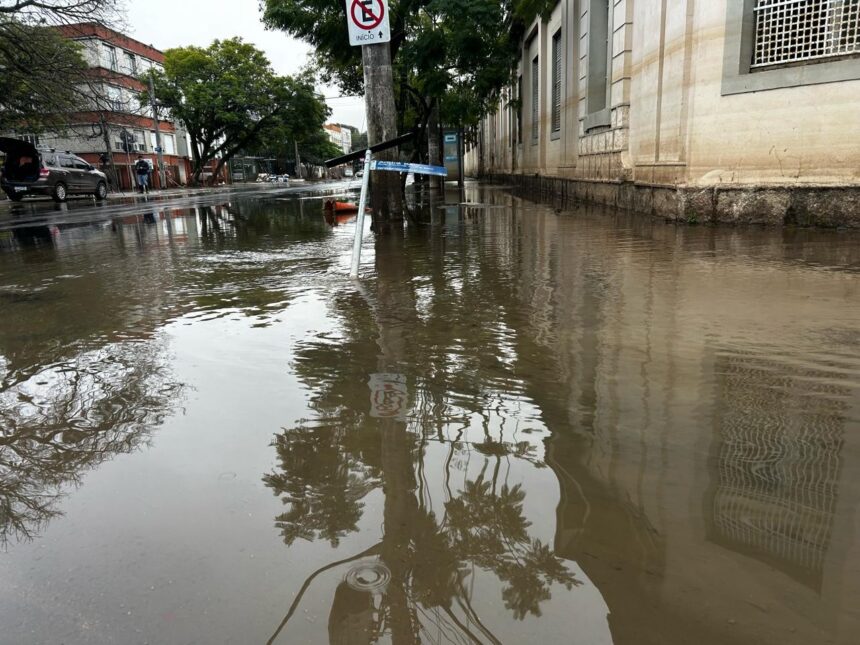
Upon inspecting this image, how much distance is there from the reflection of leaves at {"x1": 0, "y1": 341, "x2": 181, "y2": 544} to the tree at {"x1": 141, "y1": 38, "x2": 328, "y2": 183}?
44570 millimetres

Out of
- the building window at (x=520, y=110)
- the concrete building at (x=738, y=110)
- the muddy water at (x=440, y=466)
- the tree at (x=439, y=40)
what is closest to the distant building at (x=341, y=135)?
the building window at (x=520, y=110)

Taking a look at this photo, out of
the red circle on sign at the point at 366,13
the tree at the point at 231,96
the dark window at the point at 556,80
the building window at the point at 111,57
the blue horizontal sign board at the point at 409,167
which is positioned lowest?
the blue horizontal sign board at the point at 409,167

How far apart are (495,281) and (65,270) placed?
184 inches

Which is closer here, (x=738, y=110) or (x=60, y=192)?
(x=738, y=110)

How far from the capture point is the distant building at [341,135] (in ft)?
483

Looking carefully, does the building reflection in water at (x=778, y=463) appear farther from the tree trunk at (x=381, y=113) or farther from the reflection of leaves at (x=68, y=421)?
the tree trunk at (x=381, y=113)

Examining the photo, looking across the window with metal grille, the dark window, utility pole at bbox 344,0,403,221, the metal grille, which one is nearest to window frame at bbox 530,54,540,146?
the window with metal grille

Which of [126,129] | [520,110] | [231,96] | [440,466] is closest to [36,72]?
[520,110]

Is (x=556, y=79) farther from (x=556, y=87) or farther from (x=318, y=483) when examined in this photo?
(x=318, y=483)

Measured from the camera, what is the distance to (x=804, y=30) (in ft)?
25.2

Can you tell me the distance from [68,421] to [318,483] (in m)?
1.37

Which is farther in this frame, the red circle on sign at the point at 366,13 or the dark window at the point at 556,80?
the dark window at the point at 556,80

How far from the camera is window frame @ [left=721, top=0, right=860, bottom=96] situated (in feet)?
24.6

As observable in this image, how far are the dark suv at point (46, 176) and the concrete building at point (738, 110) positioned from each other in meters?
17.0
